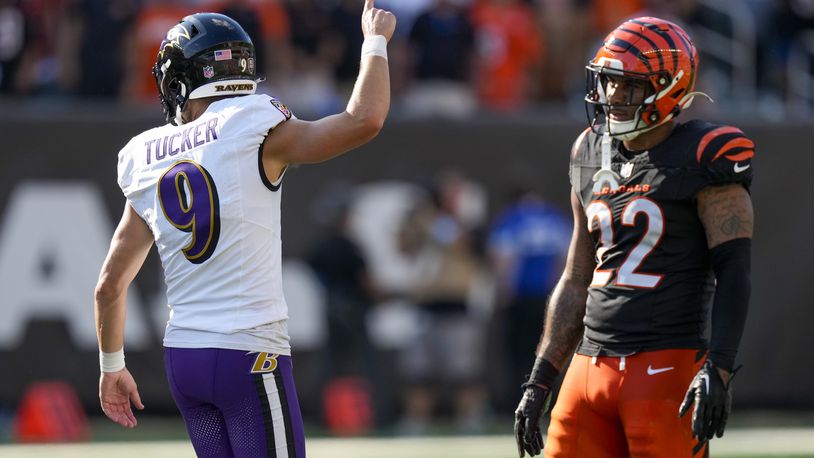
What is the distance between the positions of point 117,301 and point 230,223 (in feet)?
1.72

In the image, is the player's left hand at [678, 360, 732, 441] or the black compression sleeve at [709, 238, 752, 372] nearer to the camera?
the player's left hand at [678, 360, 732, 441]

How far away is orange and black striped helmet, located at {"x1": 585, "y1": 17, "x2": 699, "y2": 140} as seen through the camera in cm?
420

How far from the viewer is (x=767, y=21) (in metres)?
11.5

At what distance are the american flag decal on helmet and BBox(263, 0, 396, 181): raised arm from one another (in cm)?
32

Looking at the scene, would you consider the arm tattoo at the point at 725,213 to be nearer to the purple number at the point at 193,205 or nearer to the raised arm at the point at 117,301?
the purple number at the point at 193,205

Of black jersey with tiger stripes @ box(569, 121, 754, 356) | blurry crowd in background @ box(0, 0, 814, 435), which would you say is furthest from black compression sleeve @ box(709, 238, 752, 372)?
blurry crowd in background @ box(0, 0, 814, 435)

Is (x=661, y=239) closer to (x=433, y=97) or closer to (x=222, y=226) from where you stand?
(x=222, y=226)

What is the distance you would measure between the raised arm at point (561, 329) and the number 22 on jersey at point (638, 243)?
6.2 inches

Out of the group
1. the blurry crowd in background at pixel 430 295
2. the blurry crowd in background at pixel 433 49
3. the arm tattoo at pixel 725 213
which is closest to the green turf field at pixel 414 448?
the blurry crowd in background at pixel 430 295

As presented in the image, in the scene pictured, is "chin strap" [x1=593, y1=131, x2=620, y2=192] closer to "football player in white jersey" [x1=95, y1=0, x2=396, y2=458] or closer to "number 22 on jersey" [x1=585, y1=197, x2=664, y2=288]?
"number 22 on jersey" [x1=585, y1=197, x2=664, y2=288]

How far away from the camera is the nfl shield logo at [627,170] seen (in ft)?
13.8

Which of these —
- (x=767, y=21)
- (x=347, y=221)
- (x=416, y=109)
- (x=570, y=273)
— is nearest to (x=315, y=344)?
(x=347, y=221)

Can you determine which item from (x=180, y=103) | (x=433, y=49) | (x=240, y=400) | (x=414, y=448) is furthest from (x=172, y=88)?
(x=433, y=49)

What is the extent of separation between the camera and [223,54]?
160 inches
